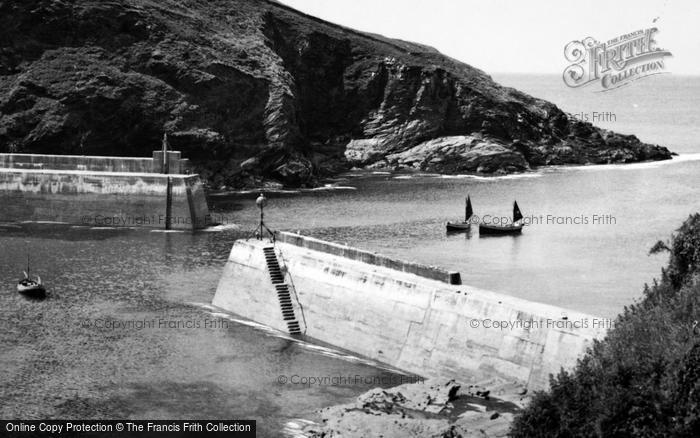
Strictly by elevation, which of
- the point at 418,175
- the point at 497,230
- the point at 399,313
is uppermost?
the point at 418,175

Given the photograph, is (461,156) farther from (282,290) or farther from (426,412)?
(426,412)

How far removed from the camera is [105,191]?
84.2 metres

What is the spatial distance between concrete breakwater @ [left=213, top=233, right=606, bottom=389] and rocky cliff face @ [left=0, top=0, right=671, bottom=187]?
56.8 meters

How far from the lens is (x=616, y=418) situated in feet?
92.4

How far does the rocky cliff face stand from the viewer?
357 ft

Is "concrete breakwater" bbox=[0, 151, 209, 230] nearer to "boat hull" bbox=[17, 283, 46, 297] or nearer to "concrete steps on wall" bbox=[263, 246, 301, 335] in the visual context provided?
"boat hull" bbox=[17, 283, 46, 297]

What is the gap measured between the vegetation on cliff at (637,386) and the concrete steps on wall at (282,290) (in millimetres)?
20634

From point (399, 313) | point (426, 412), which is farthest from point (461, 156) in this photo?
point (426, 412)

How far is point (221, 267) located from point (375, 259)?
20.4 metres

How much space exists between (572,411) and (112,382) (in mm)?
21436

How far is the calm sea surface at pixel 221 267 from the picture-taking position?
41.7 m

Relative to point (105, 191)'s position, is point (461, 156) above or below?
above

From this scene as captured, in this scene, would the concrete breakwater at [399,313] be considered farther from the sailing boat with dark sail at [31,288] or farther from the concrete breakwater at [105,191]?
the concrete breakwater at [105,191]

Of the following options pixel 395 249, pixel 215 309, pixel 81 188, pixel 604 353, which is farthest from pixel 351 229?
pixel 604 353
